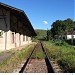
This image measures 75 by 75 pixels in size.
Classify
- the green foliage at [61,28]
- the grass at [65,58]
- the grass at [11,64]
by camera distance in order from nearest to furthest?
the grass at [11,64]
the grass at [65,58]
the green foliage at [61,28]

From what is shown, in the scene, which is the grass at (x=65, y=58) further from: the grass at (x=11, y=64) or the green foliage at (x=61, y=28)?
the green foliage at (x=61, y=28)

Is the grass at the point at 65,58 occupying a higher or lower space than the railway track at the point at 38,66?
higher

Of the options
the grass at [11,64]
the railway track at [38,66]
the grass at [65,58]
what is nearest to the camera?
the railway track at [38,66]

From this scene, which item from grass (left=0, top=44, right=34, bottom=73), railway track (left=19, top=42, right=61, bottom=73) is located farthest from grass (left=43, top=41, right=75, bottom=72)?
grass (left=0, top=44, right=34, bottom=73)

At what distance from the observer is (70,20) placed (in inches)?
6117

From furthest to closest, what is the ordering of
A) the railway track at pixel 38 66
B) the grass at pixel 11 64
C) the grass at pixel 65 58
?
the grass at pixel 65 58, the grass at pixel 11 64, the railway track at pixel 38 66

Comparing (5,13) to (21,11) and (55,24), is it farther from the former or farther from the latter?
(55,24)

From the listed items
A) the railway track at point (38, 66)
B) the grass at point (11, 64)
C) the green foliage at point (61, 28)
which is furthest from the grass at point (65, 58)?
the green foliage at point (61, 28)

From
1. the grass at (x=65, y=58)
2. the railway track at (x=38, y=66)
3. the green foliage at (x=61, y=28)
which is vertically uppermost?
the green foliage at (x=61, y=28)

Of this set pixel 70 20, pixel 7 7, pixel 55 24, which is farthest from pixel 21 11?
pixel 70 20

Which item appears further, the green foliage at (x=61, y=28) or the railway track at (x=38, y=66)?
the green foliage at (x=61, y=28)

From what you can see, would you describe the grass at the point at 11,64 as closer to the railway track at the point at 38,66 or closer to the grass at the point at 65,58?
the railway track at the point at 38,66

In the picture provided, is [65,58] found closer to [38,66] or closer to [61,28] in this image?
[38,66]

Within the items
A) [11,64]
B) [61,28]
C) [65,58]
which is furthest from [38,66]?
[61,28]
